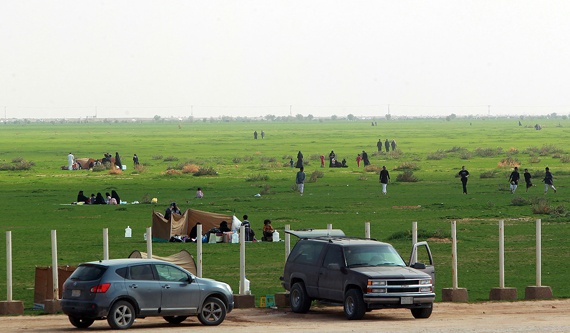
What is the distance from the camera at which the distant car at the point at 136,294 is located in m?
21.0

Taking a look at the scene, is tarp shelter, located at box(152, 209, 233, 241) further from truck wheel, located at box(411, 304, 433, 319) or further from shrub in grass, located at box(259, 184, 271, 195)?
shrub in grass, located at box(259, 184, 271, 195)

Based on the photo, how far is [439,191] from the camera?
205 feet

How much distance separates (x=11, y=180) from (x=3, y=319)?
54.5 meters

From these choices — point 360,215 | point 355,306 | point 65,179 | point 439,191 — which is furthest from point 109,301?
point 65,179

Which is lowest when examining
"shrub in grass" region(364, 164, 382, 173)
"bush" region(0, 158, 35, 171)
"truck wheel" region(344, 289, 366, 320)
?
"bush" region(0, 158, 35, 171)

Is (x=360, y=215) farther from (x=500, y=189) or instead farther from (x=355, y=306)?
(x=355, y=306)

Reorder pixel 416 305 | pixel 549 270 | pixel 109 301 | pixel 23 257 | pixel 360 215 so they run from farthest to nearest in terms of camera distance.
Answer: pixel 360 215, pixel 23 257, pixel 549 270, pixel 416 305, pixel 109 301

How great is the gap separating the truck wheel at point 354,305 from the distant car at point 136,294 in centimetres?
233

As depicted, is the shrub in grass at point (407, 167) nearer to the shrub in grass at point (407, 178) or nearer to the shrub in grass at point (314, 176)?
the shrub in grass at point (314, 176)

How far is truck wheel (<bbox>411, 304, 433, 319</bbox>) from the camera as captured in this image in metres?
23.2

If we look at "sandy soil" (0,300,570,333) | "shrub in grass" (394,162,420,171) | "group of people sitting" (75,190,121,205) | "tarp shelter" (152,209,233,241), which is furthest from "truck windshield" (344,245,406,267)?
"shrub in grass" (394,162,420,171)

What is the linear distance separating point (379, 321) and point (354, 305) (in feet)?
2.05

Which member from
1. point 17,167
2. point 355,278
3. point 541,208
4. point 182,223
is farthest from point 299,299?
point 17,167

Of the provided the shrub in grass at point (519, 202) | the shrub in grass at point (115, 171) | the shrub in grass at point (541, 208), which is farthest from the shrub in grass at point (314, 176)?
the shrub in grass at point (541, 208)
